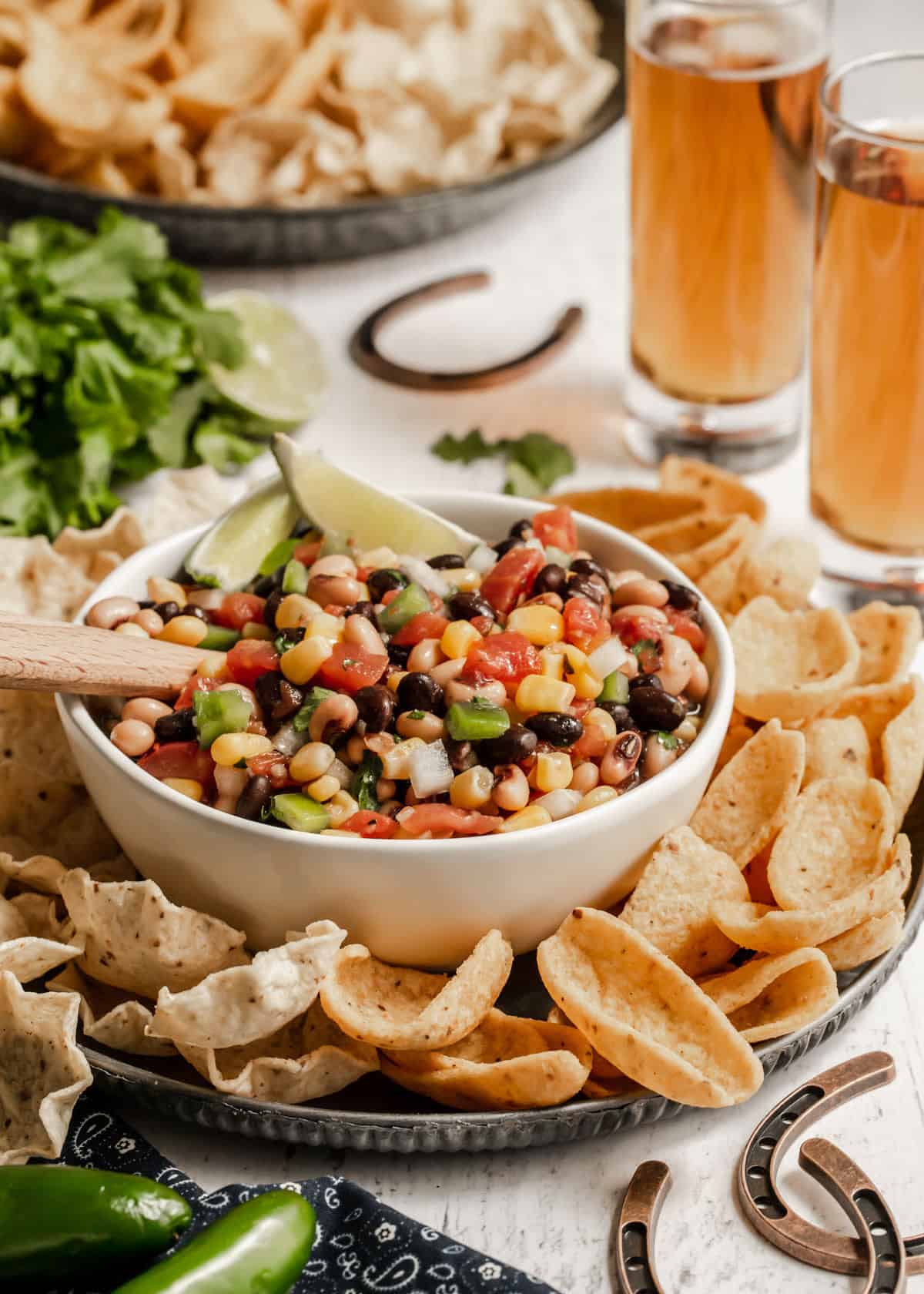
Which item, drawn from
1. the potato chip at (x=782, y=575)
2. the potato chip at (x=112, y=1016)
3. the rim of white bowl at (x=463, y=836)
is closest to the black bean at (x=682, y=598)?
the rim of white bowl at (x=463, y=836)

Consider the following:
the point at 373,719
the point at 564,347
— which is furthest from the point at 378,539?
the point at 564,347

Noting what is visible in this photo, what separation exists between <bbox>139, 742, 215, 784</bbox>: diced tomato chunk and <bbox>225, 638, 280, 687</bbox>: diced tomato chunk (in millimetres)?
123

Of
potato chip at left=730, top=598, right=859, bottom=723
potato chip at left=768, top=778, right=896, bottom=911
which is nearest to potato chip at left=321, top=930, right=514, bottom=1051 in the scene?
potato chip at left=768, top=778, right=896, bottom=911

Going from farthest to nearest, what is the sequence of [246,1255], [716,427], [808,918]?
[716,427], [808,918], [246,1255]

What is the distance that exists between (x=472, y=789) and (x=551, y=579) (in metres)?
0.38

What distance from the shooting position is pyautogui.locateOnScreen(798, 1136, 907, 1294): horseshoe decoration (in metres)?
1.66

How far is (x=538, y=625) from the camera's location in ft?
6.75

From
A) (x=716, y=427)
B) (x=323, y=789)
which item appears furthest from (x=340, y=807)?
(x=716, y=427)

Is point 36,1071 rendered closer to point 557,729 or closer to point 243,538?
point 557,729

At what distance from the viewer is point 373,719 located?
6.32 feet

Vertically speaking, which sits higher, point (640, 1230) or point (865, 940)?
point (865, 940)

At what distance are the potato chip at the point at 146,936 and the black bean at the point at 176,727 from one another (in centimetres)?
20

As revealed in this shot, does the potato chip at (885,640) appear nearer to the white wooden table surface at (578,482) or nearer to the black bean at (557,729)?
the white wooden table surface at (578,482)

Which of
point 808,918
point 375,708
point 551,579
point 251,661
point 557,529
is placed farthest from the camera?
point 557,529
